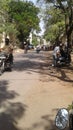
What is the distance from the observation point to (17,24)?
102188 mm

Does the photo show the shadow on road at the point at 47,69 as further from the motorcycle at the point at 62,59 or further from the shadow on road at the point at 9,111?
the shadow on road at the point at 9,111

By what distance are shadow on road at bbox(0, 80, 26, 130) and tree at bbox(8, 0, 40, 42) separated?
89091 mm

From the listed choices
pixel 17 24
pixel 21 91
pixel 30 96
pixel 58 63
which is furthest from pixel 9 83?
pixel 17 24

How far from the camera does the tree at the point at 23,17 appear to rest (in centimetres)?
10312

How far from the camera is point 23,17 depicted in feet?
345

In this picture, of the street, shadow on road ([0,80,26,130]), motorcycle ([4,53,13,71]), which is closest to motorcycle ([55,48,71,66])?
motorcycle ([4,53,13,71])

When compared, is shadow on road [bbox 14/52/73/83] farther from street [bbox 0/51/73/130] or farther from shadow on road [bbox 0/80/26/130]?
shadow on road [bbox 0/80/26/130]

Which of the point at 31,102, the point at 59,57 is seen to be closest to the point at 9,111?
the point at 31,102

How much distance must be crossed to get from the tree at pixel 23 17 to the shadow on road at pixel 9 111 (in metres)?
89.1

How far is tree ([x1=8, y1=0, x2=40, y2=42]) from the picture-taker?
103 meters

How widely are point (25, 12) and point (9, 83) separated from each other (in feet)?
303

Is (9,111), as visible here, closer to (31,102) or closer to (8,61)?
(31,102)

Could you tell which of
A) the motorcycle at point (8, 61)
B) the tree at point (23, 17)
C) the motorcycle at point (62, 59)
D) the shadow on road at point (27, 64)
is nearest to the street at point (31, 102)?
the motorcycle at point (8, 61)

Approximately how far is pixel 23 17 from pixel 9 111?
95434 mm
